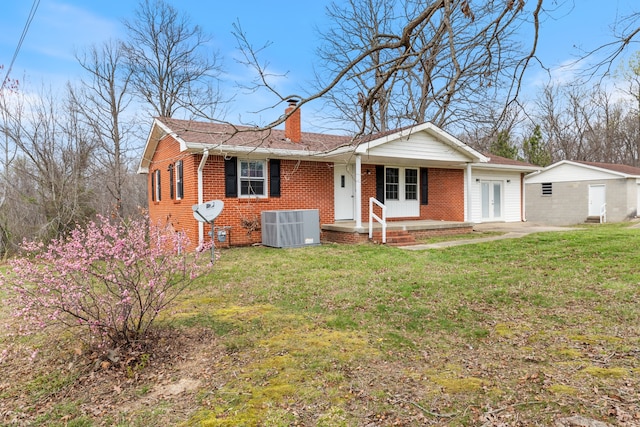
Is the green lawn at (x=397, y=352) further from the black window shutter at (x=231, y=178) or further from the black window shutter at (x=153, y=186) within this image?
the black window shutter at (x=153, y=186)

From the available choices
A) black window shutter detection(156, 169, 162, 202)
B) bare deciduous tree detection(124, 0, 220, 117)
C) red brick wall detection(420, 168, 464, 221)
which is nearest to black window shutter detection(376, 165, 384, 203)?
red brick wall detection(420, 168, 464, 221)

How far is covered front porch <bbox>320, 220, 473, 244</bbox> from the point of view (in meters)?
11.4

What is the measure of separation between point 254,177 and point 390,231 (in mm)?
4236

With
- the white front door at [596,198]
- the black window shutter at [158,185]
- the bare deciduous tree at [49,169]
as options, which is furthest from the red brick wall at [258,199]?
the white front door at [596,198]

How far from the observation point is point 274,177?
11.9 m

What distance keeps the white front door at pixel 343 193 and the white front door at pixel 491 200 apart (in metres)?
6.63

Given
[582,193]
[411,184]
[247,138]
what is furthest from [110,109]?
[582,193]

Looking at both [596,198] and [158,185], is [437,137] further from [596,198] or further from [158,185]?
[596,198]

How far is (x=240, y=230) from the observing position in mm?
11477

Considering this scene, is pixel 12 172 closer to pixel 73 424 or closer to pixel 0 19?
pixel 0 19

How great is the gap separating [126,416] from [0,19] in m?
10.0

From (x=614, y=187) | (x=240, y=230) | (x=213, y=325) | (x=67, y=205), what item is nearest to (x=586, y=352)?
(x=213, y=325)

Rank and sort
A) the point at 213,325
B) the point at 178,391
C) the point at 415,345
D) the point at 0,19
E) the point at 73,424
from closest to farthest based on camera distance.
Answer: the point at 73,424
the point at 178,391
the point at 415,345
the point at 213,325
the point at 0,19

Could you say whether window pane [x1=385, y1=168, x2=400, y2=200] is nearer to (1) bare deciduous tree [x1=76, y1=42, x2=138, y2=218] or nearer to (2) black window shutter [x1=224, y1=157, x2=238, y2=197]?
(2) black window shutter [x1=224, y1=157, x2=238, y2=197]
